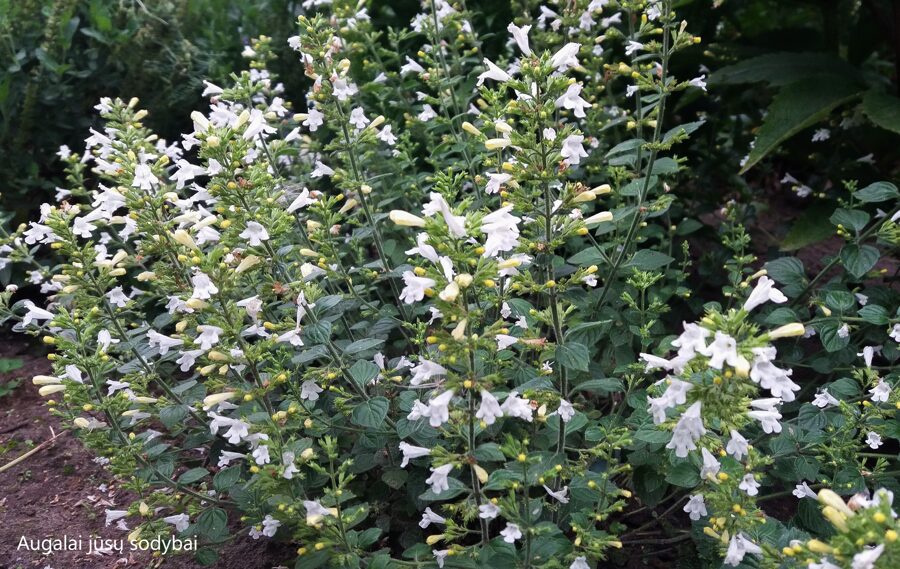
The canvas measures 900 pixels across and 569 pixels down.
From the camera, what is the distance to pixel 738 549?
2.19 meters

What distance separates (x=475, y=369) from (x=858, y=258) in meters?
1.86

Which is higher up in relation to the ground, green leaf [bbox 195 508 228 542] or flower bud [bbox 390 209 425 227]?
flower bud [bbox 390 209 425 227]

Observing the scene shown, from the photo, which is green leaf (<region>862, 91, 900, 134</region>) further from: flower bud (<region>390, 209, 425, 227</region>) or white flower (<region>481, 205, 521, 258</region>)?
flower bud (<region>390, 209, 425, 227</region>)

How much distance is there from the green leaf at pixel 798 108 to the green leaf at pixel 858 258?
2.61 feet

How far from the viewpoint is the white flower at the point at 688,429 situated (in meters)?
1.99

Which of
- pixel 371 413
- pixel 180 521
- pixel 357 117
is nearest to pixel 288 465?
pixel 371 413

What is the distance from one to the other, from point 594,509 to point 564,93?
1466 millimetres

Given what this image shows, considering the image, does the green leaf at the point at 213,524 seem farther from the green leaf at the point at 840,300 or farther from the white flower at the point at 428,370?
the green leaf at the point at 840,300

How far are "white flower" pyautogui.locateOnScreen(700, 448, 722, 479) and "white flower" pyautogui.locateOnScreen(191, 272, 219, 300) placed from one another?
5.27ft

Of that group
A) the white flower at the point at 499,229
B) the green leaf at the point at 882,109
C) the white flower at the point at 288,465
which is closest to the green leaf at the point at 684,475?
the white flower at the point at 499,229

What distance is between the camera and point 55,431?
3980mm

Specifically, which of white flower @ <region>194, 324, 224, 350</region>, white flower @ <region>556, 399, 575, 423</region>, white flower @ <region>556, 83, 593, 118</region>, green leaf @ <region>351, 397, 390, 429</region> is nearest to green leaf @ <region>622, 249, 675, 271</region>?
white flower @ <region>556, 83, 593, 118</region>

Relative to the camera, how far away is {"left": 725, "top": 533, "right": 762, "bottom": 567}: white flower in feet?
7.12

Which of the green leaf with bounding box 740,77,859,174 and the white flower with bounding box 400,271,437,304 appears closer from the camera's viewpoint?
the white flower with bounding box 400,271,437,304
